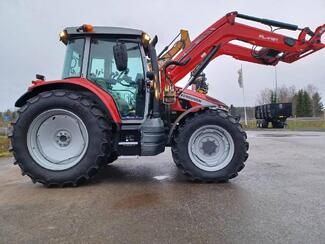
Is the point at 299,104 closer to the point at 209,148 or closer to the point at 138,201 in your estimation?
the point at 209,148

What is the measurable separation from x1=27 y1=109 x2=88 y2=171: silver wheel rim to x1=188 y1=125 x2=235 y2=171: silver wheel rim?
1.63 m

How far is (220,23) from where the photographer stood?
5230 millimetres

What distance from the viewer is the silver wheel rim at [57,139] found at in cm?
411

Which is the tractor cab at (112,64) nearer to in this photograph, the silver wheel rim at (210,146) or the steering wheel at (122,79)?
the steering wheel at (122,79)

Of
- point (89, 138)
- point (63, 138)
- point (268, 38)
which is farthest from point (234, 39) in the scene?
point (63, 138)

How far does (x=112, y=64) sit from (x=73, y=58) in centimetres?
64

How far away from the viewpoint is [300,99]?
197 feet

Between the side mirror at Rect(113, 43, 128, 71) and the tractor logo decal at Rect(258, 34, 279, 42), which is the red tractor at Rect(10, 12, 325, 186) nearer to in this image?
the side mirror at Rect(113, 43, 128, 71)

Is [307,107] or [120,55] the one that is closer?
[120,55]

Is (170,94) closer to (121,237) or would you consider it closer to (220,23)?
(220,23)

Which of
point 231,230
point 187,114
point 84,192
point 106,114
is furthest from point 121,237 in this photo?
point 187,114

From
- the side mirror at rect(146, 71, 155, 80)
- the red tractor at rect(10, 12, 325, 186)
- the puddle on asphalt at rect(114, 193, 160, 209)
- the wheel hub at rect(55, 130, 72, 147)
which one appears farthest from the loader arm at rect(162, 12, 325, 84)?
the puddle on asphalt at rect(114, 193, 160, 209)

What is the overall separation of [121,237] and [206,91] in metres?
4.83

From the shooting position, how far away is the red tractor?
404 centimetres
